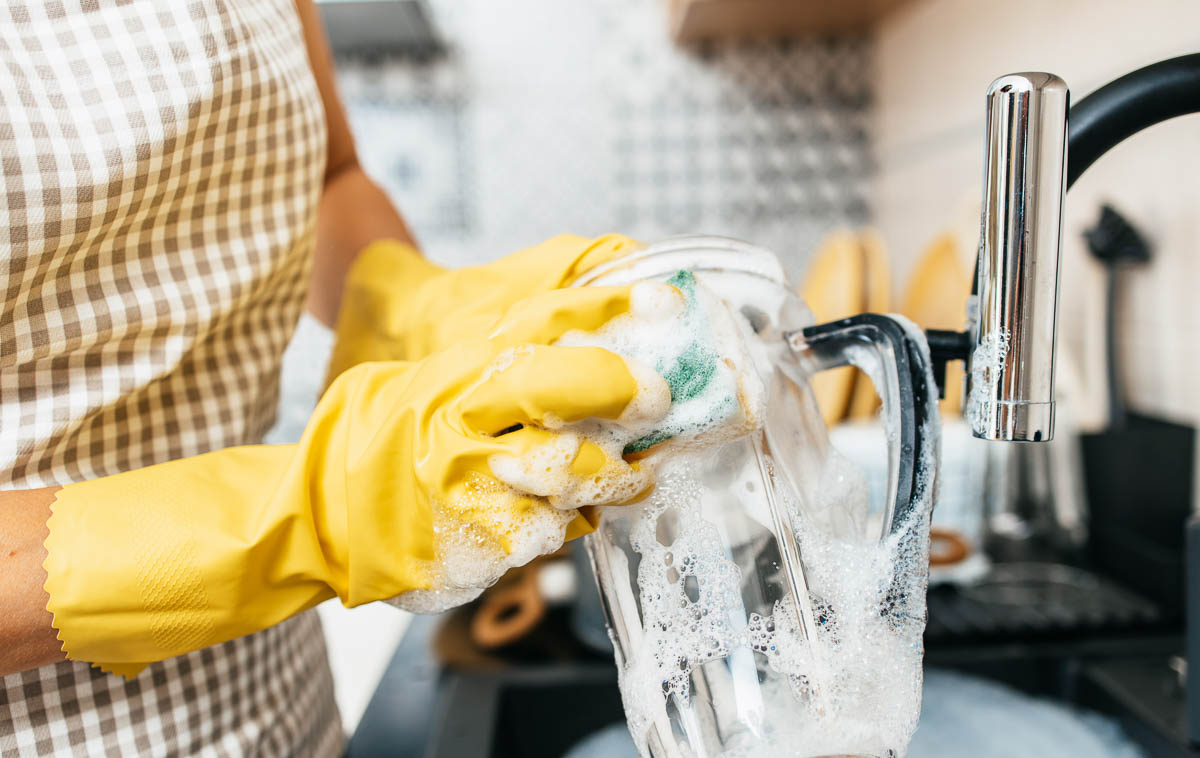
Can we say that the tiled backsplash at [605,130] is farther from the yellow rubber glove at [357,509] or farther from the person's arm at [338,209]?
the yellow rubber glove at [357,509]

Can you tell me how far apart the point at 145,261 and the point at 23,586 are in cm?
20

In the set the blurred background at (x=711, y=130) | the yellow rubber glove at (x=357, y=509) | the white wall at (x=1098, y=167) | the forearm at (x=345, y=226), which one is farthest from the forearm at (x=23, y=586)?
the white wall at (x=1098, y=167)

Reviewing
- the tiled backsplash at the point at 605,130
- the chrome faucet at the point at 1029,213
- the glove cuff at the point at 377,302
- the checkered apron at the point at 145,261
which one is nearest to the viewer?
the chrome faucet at the point at 1029,213

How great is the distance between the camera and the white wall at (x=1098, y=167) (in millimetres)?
852

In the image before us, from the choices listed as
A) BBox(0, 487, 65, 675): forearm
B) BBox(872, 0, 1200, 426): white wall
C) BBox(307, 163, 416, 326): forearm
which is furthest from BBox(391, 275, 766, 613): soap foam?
BBox(872, 0, 1200, 426): white wall

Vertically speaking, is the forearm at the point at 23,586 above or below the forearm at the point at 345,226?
below

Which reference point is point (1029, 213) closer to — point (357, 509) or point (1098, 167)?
point (357, 509)

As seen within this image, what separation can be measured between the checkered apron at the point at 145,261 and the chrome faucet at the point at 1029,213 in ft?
1.38

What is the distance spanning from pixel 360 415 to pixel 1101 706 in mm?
754

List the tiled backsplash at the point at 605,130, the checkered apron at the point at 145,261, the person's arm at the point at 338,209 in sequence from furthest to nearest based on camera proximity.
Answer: the tiled backsplash at the point at 605,130
the person's arm at the point at 338,209
the checkered apron at the point at 145,261

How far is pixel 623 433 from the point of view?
371 millimetres

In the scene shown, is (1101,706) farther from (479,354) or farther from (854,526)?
(479,354)

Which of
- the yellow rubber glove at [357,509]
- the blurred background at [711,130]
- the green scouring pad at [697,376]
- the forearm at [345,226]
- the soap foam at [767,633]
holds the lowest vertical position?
the soap foam at [767,633]

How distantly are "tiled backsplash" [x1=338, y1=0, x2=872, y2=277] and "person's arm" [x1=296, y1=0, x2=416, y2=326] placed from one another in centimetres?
109
